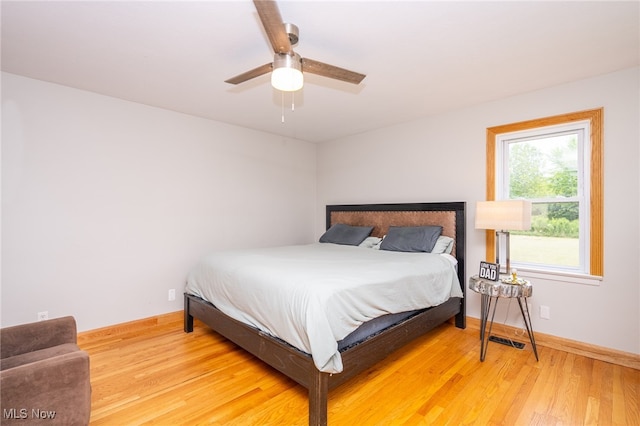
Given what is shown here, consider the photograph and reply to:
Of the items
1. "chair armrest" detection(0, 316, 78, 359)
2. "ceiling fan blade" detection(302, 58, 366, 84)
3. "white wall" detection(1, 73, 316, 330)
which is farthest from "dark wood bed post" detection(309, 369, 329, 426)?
"white wall" detection(1, 73, 316, 330)

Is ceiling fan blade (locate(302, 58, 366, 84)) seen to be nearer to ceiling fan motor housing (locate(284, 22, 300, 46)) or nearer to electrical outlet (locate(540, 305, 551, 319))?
ceiling fan motor housing (locate(284, 22, 300, 46))

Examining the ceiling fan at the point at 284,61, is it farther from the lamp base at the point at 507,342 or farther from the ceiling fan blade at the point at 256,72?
the lamp base at the point at 507,342

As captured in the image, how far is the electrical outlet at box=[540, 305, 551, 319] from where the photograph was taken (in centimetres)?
287

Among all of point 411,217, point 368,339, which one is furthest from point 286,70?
point 411,217

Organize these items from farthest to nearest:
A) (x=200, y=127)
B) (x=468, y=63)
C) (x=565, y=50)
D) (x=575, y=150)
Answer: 1. (x=200, y=127)
2. (x=575, y=150)
3. (x=468, y=63)
4. (x=565, y=50)

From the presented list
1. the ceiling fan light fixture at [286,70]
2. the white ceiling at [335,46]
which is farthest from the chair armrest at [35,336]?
the ceiling fan light fixture at [286,70]

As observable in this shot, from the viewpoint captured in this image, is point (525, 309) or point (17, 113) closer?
point (17, 113)

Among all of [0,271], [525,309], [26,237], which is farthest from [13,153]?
[525,309]

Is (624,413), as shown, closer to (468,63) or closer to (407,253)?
(407,253)

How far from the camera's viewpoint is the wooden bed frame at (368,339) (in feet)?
5.91

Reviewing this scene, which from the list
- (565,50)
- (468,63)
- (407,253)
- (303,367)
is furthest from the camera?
(407,253)

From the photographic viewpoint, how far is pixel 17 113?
2.63 meters

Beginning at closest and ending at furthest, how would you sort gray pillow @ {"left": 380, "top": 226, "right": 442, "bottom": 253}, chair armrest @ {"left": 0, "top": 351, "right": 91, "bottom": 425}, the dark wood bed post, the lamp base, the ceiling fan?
chair armrest @ {"left": 0, "top": 351, "right": 91, "bottom": 425} < the ceiling fan < the dark wood bed post < the lamp base < gray pillow @ {"left": 380, "top": 226, "right": 442, "bottom": 253}

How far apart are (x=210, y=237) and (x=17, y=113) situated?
2.11 meters
